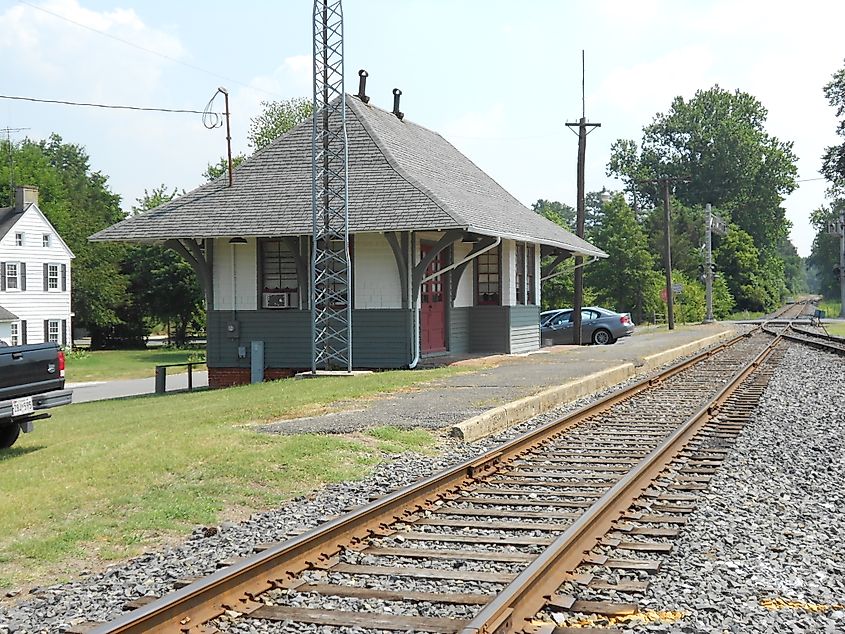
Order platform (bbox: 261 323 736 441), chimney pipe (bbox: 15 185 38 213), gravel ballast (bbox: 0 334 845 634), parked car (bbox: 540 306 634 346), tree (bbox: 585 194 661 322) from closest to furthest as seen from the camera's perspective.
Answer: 1. gravel ballast (bbox: 0 334 845 634)
2. platform (bbox: 261 323 736 441)
3. parked car (bbox: 540 306 634 346)
4. chimney pipe (bbox: 15 185 38 213)
5. tree (bbox: 585 194 661 322)

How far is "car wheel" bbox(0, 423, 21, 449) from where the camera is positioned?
1222 centimetres

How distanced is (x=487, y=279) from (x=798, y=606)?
21.1 m

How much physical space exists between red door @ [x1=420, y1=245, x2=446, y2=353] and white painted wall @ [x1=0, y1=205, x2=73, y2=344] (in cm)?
2991

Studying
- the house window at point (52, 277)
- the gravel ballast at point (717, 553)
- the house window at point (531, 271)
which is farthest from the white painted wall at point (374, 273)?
the house window at point (52, 277)

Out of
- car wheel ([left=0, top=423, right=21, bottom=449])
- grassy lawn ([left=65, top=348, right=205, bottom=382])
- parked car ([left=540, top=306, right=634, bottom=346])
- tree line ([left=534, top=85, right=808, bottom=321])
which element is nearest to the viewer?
car wheel ([left=0, top=423, right=21, bottom=449])

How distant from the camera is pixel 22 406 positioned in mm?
11117

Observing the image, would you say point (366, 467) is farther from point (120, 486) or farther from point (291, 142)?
point (291, 142)

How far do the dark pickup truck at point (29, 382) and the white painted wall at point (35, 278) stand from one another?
38.8 metres

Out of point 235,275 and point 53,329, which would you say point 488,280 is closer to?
point 235,275

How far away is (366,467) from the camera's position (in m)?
10.2


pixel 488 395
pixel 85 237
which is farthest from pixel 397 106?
pixel 85 237

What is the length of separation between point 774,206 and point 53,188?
68.9 m

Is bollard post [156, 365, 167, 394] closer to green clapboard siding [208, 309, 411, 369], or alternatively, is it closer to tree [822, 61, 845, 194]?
green clapboard siding [208, 309, 411, 369]

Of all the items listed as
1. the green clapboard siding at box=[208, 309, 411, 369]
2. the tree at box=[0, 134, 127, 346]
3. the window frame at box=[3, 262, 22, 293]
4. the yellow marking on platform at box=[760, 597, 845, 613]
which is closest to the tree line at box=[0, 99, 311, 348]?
the tree at box=[0, 134, 127, 346]
